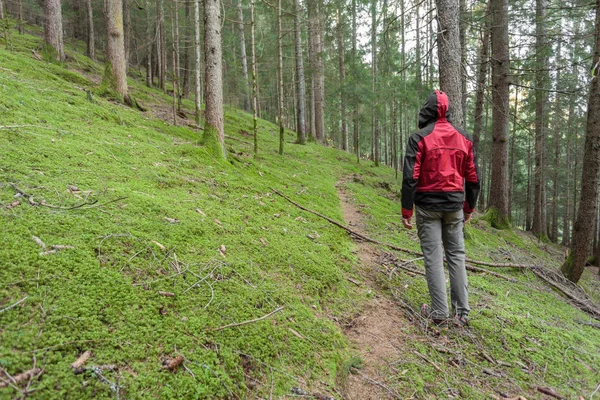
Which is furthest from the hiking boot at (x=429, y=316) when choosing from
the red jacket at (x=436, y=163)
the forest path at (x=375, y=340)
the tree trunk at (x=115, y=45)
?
the tree trunk at (x=115, y=45)

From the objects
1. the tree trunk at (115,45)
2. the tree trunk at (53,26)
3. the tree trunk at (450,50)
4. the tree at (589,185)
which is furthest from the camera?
the tree trunk at (53,26)

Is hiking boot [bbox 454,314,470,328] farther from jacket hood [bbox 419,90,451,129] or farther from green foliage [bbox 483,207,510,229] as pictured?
green foliage [bbox 483,207,510,229]

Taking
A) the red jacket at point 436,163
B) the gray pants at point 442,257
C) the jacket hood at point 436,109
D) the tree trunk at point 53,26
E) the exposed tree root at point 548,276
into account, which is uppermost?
the tree trunk at point 53,26

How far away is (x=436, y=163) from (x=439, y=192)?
0.32m

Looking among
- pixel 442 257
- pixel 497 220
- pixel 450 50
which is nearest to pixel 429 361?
pixel 442 257

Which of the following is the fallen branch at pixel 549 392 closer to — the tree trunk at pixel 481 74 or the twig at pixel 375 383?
the twig at pixel 375 383

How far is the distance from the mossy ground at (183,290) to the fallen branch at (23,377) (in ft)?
0.12

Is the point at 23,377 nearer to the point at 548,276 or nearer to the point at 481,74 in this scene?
the point at 548,276

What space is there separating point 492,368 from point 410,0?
252 inches

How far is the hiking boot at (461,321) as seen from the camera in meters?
3.26

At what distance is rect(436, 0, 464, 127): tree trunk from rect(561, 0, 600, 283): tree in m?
Answer: 2.57

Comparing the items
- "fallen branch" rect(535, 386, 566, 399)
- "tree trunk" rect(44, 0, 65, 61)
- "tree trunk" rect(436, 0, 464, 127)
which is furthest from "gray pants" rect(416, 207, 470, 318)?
"tree trunk" rect(44, 0, 65, 61)

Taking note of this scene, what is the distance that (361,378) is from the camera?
93.9 inches

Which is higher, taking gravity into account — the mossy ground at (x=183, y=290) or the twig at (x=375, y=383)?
the mossy ground at (x=183, y=290)
